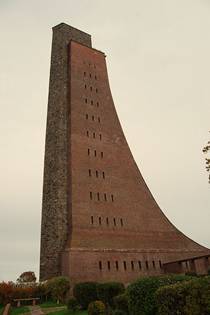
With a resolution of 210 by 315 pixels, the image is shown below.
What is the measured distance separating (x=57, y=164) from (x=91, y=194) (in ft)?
12.9

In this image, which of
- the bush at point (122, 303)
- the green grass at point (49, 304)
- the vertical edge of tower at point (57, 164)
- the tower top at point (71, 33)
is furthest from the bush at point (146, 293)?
the tower top at point (71, 33)

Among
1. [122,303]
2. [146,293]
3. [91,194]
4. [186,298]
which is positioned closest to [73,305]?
[122,303]

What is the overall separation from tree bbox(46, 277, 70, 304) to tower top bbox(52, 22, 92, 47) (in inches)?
986

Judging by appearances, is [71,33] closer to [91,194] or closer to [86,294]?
[91,194]

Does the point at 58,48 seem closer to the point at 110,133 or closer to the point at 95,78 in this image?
the point at 95,78

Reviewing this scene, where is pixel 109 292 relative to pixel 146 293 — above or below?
above

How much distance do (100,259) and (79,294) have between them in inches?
340

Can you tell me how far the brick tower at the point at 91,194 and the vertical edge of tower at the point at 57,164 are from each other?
8 cm

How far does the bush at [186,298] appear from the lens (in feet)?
23.7

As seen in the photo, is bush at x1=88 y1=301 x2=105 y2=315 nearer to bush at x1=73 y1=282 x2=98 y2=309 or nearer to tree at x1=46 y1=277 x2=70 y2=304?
bush at x1=73 y1=282 x2=98 y2=309

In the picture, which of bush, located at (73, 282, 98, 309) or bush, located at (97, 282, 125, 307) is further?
bush, located at (73, 282, 98, 309)

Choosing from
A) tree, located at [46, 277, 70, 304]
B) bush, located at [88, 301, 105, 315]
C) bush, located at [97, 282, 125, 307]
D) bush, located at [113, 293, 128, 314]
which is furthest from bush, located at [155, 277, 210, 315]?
tree, located at [46, 277, 70, 304]

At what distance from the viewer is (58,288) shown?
20.6 meters

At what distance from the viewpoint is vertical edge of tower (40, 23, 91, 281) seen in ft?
83.8
